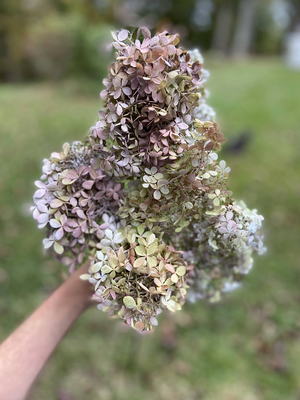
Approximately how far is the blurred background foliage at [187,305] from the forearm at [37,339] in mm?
106

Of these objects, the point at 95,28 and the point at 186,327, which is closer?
the point at 186,327

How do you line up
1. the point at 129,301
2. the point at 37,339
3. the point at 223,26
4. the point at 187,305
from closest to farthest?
1. the point at 129,301
2. the point at 37,339
3. the point at 187,305
4. the point at 223,26

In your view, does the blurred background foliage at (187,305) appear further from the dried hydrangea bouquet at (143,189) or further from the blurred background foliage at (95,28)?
the dried hydrangea bouquet at (143,189)

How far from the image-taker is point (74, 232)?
840 millimetres

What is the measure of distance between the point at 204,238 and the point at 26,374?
2.53 feet

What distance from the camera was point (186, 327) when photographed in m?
2.46

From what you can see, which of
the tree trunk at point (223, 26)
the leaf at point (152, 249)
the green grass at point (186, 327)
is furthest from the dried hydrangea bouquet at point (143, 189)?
the tree trunk at point (223, 26)

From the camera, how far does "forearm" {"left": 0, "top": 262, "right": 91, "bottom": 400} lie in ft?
3.33

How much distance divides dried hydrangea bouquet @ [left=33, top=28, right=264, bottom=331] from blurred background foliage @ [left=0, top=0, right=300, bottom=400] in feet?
1.00

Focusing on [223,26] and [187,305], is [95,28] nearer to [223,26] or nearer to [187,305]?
[187,305]

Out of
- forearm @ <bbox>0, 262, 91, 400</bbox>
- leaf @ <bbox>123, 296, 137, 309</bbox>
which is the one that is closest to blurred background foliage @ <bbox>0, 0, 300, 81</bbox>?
leaf @ <bbox>123, 296, 137, 309</bbox>

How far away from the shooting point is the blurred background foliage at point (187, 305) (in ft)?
6.93

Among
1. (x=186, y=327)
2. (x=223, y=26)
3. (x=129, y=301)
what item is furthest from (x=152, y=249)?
(x=223, y=26)

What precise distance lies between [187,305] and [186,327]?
0.18m
